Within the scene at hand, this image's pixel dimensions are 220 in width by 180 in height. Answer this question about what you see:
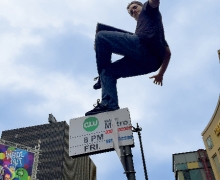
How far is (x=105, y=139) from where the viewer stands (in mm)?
5316

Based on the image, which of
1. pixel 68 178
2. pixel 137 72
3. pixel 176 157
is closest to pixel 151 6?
pixel 137 72

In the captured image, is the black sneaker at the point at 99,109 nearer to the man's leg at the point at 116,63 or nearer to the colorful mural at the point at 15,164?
the man's leg at the point at 116,63

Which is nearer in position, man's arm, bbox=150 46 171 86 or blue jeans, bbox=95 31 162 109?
blue jeans, bbox=95 31 162 109

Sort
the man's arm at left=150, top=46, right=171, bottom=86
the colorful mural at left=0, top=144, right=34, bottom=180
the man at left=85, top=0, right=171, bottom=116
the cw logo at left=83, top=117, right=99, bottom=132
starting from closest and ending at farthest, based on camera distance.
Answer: the cw logo at left=83, top=117, right=99, bottom=132 < the man at left=85, top=0, right=171, bottom=116 < the man's arm at left=150, top=46, right=171, bottom=86 < the colorful mural at left=0, top=144, right=34, bottom=180

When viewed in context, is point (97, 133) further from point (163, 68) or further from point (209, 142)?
point (209, 142)

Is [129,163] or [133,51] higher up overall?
[133,51]

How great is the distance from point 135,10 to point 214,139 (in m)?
28.8

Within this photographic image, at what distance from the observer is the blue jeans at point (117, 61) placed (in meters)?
5.84

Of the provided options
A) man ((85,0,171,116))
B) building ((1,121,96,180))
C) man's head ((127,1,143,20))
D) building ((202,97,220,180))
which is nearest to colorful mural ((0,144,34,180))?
building ((202,97,220,180))

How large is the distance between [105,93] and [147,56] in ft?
3.66

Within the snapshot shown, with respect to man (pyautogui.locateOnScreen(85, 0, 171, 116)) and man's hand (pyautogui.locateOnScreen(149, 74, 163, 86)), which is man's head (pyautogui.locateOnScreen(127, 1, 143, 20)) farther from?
man's hand (pyautogui.locateOnScreen(149, 74, 163, 86))

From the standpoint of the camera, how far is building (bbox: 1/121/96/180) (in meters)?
92.2

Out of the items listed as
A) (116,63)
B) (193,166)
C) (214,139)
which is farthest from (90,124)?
(193,166)

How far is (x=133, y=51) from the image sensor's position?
584 cm
